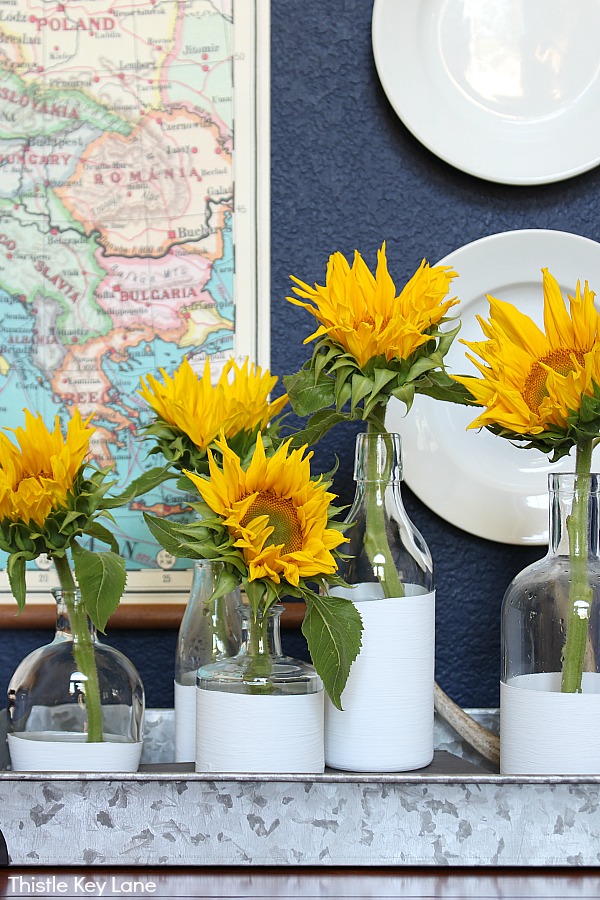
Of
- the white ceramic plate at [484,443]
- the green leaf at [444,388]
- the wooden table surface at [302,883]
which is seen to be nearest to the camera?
the wooden table surface at [302,883]

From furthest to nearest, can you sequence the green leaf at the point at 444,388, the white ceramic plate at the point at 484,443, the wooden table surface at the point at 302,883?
the white ceramic plate at the point at 484,443
the green leaf at the point at 444,388
the wooden table surface at the point at 302,883

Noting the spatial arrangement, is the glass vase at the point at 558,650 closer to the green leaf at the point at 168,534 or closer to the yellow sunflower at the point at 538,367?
the yellow sunflower at the point at 538,367

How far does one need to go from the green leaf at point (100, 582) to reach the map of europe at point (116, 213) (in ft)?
0.70

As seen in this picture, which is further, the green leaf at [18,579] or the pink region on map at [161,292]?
the pink region on map at [161,292]

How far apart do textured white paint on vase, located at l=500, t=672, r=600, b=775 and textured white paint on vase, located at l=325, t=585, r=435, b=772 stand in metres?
0.06

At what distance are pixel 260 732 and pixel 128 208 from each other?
0.51 metres

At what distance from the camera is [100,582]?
0.62 metres

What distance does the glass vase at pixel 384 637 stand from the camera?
0.61m

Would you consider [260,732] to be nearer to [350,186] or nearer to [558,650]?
[558,650]

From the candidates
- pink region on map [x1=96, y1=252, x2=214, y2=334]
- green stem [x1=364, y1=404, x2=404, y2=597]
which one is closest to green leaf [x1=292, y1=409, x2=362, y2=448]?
green stem [x1=364, y1=404, x2=404, y2=597]

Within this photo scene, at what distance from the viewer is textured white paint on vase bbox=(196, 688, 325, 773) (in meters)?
0.56

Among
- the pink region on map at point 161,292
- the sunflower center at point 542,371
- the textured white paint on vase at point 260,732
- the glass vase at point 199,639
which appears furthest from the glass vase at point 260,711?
the pink region on map at point 161,292

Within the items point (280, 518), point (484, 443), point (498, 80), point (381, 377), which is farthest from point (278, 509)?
point (498, 80)

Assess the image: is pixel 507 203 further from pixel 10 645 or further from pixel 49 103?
pixel 10 645
